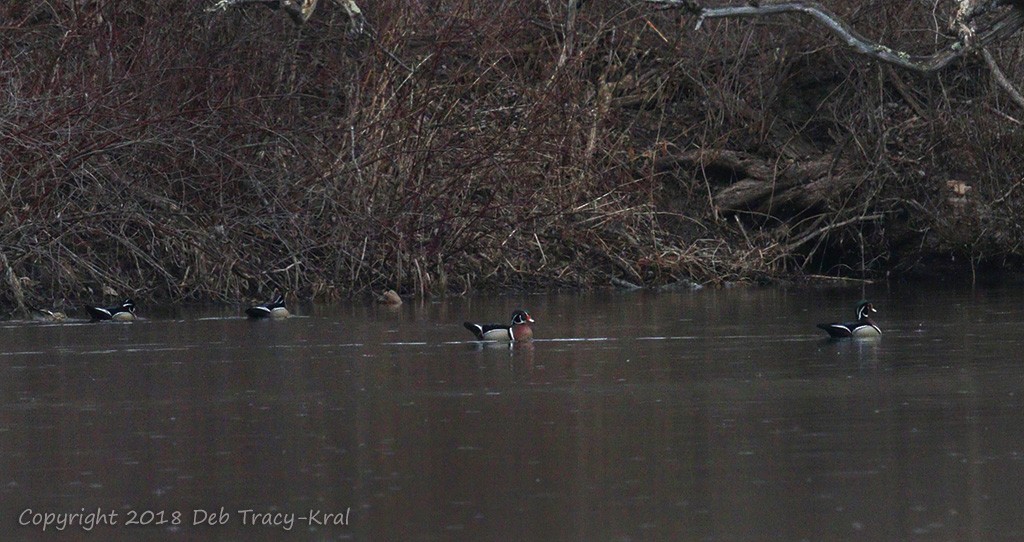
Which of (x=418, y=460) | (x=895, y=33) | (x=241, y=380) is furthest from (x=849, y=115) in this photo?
(x=418, y=460)

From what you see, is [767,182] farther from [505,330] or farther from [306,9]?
[505,330]

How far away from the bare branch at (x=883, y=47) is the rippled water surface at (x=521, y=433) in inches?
199

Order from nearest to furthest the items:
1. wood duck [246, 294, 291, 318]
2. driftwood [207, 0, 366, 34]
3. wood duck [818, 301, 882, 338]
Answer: wood duck [818, 301, 882, 338], wood duck [246, 294, 291, 318], driftwood [207, 0, 366, 34]

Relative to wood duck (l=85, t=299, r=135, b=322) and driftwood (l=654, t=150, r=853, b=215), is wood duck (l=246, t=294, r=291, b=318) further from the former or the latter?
driftwood (l=654, t=150, r=853, b=215)

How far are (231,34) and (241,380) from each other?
9302mm

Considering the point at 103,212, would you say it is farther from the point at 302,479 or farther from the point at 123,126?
the point at 302,479

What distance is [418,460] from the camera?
7812 mm

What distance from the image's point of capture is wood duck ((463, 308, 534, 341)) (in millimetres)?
13086

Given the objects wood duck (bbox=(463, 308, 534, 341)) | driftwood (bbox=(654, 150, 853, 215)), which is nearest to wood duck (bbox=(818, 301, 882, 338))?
wood duck (bbox=(463, 308, 534, 341))

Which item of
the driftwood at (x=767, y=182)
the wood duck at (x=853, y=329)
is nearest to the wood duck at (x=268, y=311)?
the wood duck at (x=853, y=329)

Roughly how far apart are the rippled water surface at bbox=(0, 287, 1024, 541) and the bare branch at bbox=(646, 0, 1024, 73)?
16.6ft

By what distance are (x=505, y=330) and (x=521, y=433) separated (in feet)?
15.1

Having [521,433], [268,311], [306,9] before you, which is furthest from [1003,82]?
[521,433]

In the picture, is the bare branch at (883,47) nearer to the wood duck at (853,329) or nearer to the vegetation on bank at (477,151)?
the vegetation on bank at (477,151)
